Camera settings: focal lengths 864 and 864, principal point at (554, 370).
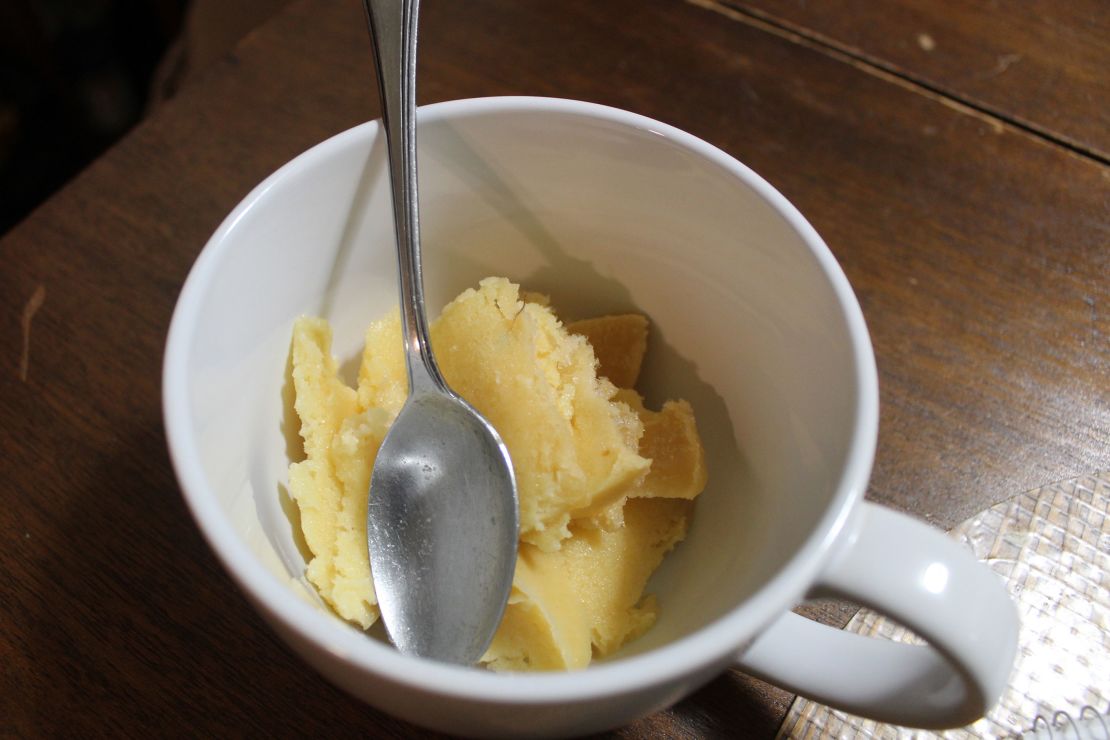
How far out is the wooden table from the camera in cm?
56

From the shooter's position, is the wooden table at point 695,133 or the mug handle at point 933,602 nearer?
the mug handle at point 933,602

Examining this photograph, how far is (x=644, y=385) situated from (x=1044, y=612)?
1.04 ft

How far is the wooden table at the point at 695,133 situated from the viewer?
1.83 ft

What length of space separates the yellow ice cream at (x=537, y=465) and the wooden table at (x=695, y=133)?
93 millimetres

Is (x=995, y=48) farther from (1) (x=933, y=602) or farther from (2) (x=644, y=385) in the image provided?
(1) (x=933, y=602)

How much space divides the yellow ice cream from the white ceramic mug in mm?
21

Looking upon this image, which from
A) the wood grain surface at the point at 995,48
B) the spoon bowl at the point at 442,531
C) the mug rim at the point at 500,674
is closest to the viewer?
the mug rim at the point at 500,674

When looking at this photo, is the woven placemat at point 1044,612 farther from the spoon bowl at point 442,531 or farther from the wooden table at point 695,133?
the spoon bowl at point 442,531

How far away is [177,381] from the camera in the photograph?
435 mm

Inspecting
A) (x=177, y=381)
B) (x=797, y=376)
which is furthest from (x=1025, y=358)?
(x=177, y=381)

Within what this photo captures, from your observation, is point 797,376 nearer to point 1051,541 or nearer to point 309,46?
point 1051,541

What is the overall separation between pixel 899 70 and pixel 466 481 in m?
0.69

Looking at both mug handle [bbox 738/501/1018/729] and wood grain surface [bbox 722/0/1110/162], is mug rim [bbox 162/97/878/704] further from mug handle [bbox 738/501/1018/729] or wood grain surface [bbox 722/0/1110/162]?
wood grain surface [bbox 722/0/1110/162]

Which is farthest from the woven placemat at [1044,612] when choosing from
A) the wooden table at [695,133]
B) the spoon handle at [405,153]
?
the spoon handle at [405,153]
